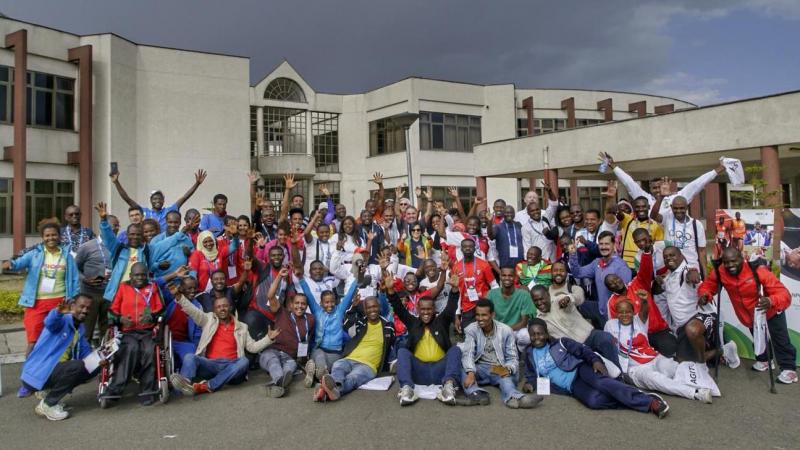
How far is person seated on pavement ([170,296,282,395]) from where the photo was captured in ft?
21.7

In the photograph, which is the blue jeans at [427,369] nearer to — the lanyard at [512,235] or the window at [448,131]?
the lanyard at [512,235]

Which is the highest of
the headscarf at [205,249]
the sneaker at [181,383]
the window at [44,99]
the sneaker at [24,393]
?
the window at [44,99]

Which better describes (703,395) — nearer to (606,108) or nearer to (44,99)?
(44,99)

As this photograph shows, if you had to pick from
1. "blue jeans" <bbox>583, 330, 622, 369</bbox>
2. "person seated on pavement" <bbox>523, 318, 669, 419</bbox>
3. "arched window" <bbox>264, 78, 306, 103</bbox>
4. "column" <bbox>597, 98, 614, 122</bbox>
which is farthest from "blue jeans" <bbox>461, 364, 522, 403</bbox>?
"column" <bbox>597, 98, 614, 122</bbox>

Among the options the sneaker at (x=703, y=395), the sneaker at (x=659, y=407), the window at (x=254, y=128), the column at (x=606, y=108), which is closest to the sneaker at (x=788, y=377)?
the sneaker at (x=703, y=395)

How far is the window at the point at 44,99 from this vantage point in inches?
761

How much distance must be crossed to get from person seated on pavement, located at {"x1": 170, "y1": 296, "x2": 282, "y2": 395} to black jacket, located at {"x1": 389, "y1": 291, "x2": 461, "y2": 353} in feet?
4.96

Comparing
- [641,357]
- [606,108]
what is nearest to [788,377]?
[641,357]

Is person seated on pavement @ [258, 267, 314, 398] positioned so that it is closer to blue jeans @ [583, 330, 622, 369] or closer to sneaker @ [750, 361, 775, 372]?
blue jeans @ [583, 330, 622, 369]

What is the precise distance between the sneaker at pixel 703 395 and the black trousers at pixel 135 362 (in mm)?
5728

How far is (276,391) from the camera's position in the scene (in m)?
6.38

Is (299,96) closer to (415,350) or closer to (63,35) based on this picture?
(63,35)

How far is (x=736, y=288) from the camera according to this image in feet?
21.9

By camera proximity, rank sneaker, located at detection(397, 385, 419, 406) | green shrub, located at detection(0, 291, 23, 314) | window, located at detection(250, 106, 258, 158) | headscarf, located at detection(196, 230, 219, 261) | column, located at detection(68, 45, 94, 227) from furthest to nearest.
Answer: window, located at detection(250, 106, 258, 158)
column, located at detection(68, 45, 94, 227)
green shrub, located at detection(0, 291, 23, 314)
headscarf, located at detection(196, 230, 219, 261)
sneaker, located at detection(397, 385, 419, 406)
